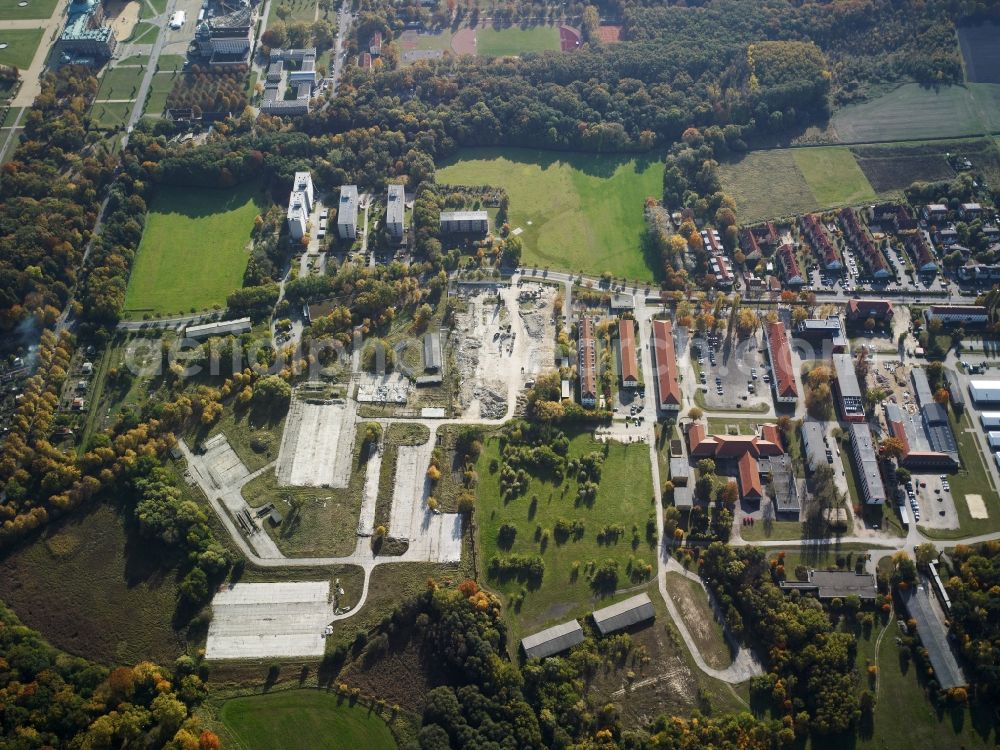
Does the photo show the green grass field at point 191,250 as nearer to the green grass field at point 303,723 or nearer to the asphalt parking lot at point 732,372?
the green grass field at point 303,723

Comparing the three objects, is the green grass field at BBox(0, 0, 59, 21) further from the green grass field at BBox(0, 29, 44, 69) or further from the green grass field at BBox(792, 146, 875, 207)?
the green grass field at BBox(792, 146, 875, 207)

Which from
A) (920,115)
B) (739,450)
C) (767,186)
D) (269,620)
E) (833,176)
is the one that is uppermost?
(920,115)

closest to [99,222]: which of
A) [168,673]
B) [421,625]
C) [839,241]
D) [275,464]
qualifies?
[275,464]

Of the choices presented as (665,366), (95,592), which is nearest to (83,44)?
(95,592)

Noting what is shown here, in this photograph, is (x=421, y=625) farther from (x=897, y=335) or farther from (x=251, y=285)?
(x=897, y=335)

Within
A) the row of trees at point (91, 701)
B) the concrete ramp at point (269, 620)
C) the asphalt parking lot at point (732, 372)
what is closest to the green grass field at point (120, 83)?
the row of trees at point (91, 701)

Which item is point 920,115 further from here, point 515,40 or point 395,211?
point 395,211

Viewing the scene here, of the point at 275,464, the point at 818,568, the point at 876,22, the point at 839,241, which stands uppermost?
the point at 876,22
